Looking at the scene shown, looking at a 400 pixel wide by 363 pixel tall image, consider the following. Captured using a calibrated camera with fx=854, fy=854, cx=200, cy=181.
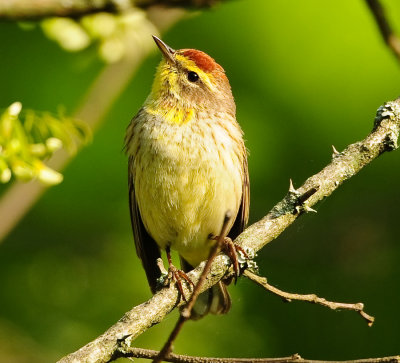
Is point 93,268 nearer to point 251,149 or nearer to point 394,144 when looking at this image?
point 251,149

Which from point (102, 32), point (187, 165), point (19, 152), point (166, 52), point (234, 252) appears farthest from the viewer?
point (166, 52)

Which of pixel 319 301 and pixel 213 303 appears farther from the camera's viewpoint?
pixel 213 303

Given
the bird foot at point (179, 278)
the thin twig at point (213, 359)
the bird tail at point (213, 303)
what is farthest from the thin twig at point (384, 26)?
the bird tail at point (213, 303)

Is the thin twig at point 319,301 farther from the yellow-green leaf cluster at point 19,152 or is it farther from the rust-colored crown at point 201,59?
the rust-colored crown at point 201,59

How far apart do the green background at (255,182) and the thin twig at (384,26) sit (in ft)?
7.84

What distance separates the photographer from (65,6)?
3213 mm

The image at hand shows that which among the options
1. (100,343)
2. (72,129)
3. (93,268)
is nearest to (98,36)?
(72,129)

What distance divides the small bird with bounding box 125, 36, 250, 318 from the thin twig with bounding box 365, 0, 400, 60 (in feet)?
6.29

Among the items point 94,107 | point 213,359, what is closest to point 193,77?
point 94,107

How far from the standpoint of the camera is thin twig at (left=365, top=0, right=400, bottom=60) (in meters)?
3.23

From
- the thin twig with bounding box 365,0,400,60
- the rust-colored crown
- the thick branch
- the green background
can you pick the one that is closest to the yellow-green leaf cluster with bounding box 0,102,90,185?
the thick branch

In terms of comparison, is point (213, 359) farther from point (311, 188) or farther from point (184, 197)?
point (184, 197)

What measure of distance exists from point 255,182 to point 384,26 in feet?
9.13

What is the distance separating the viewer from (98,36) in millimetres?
3885
